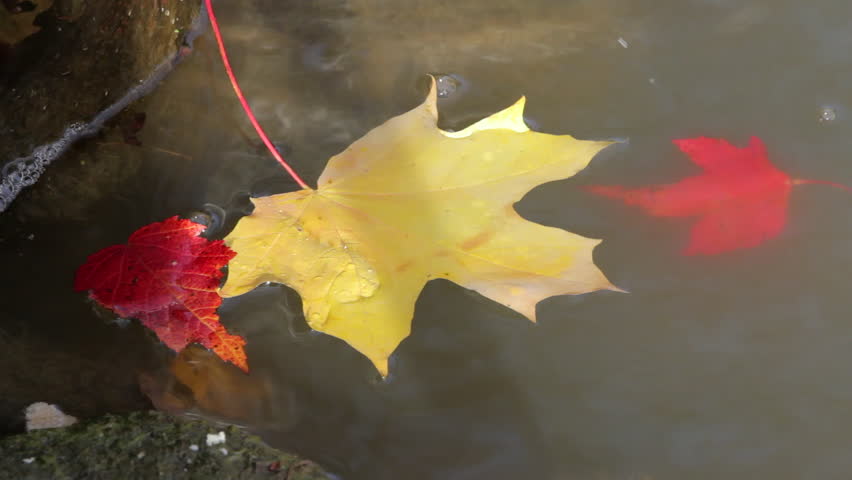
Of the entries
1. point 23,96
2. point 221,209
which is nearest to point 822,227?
point 221,209

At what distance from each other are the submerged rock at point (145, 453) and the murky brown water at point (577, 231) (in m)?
0.09

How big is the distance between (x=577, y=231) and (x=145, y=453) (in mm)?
978

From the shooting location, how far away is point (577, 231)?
1561mm

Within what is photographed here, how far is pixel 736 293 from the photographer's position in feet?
4.97

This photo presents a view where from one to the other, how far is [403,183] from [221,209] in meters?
0.43

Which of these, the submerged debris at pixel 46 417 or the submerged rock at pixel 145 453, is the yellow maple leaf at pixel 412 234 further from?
the submerged debris at pixel 46 417

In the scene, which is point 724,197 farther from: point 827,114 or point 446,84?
point 446,84

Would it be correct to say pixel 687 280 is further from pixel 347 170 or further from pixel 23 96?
pixel 23 96

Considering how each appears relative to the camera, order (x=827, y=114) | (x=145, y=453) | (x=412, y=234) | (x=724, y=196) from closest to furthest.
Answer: (x=145, y=453) → (x=412, y=234) → (x=724, y=196) → (x=827, y=114)

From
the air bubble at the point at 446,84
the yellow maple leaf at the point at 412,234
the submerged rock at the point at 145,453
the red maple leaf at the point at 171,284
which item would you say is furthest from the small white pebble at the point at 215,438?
the air bubble at the point at 446,84

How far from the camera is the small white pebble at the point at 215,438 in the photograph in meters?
1.32

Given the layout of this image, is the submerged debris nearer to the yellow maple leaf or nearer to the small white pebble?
the small white pebble

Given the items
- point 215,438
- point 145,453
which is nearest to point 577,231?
point 215,438

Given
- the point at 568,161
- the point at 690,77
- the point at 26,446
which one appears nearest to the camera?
the point at 26,446
